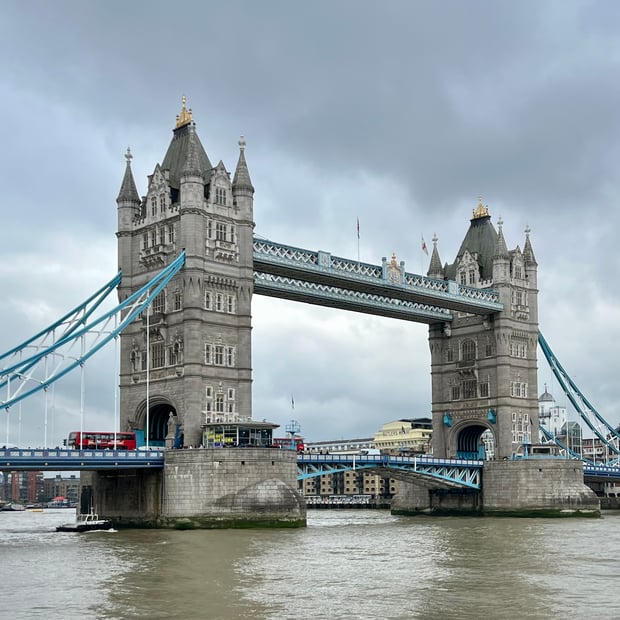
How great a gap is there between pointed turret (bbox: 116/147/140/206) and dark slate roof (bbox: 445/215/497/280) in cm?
3926

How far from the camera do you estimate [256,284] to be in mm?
80750

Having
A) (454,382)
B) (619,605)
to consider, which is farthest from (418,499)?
(619,605)

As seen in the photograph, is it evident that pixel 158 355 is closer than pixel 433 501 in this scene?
Yes

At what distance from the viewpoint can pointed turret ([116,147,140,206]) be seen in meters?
80.8

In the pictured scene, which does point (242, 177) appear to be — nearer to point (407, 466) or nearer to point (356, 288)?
point (356, 288)

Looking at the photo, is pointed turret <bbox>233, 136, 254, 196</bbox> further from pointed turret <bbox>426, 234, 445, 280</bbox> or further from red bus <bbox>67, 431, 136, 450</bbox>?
pointed turret <bbox>426, 234, 445, 280</bbox>

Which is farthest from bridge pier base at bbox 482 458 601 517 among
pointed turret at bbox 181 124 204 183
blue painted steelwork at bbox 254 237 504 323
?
pointed turret at bbox 181 124 204 183

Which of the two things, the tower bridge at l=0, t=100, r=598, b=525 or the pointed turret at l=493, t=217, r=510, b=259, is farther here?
the pointed turret at l=493, t=217, r=510, b=259

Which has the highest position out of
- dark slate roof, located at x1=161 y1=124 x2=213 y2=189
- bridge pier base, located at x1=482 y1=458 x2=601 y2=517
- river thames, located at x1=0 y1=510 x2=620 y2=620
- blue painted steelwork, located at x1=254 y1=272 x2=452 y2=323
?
dark slate roof, located at x1=161 y1=124 x2=213 y2=189

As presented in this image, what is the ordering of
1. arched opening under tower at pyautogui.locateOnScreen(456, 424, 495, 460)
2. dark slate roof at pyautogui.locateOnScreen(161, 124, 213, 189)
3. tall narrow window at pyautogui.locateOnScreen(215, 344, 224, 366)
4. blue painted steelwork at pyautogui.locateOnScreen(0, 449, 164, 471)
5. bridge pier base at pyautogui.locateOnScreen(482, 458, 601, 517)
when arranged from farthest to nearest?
arched opening under tower at pyautogui.locateOnScreen(456, 424, 495, 460) < bridge pier base at pyautogui.locateOnScreen(482, 458, 601, 517) < dark slate roof at pyautogui.locateOnScreen(161, 124, 213, 189) < tall narrow window at pyautogui.locateOnScreen(215, 344, 224, 366) < blue painted steelwork at pyautogui.locateOnScreen(0, 449, 164, 471)

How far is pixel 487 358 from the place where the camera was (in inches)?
4016

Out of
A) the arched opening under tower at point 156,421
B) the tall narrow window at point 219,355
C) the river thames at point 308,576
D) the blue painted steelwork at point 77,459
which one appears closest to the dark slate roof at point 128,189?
the tall narrow window at point 219,355

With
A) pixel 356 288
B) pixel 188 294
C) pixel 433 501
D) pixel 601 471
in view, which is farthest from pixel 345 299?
pixel 601 471

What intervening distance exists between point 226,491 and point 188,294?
49.8ft
